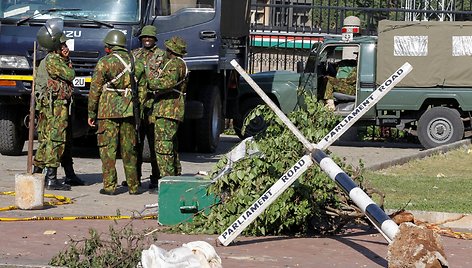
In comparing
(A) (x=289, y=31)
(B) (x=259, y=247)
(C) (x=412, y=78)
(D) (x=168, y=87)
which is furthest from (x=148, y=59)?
(A) (x=289, y=31)

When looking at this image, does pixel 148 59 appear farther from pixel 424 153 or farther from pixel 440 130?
pixel 440 130

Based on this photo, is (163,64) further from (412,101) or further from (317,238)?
(412,101)

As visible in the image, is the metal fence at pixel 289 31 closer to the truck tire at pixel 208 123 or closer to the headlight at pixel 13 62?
the truck tire at pixel 208 123

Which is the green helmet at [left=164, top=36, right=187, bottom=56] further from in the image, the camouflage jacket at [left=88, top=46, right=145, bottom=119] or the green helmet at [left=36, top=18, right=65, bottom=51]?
the green helmet at [left=36, top=18, right=65, bottom=51]

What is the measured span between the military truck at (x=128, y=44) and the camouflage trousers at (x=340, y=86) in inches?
Result: 83.5

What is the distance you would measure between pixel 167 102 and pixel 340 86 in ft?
27.9

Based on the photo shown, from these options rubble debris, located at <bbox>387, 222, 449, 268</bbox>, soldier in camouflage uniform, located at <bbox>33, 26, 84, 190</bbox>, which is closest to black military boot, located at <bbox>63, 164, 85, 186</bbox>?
soldier in camouflage uniform, located at <bbox>33, 26, 84, 190</bbox>

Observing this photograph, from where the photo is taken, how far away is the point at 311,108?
433 inches

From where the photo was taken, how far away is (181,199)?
10.6 metres

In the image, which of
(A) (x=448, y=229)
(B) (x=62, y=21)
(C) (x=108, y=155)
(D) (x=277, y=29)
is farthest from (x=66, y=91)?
(D) (x=277, y=29)

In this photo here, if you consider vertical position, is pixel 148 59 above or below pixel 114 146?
above

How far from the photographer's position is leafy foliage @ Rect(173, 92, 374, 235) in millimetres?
10195

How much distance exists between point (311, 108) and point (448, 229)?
70.4 inches

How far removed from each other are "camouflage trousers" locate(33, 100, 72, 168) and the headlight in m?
2.56
